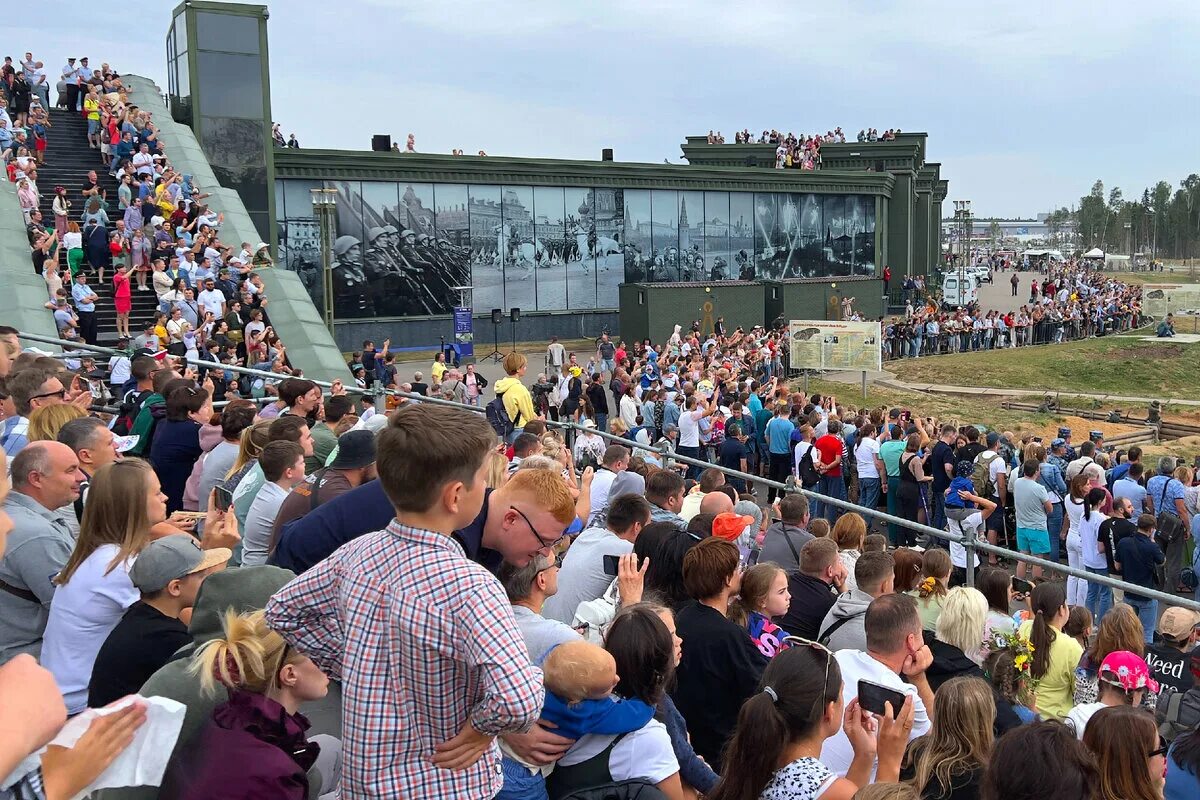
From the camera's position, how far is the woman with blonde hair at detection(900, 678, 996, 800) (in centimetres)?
412

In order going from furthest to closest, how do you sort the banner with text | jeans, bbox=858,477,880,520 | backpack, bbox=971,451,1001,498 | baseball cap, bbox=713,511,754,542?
1. the banner with text
2. jeans, bbox=858,477,880,520
3. backpack, bbox=971,451,1001,498
4. baseball cap, bbox=713,511,754,542

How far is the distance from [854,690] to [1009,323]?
43428 mm

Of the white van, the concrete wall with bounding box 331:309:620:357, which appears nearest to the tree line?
the white van

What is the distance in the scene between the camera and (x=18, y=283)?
16375mm

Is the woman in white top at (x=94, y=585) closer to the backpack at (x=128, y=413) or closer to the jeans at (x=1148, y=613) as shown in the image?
the backpack at (x=128, y=413)

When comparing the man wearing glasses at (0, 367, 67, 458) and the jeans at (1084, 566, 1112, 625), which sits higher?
the man wearing glasses at (0, 367, 67, 458)

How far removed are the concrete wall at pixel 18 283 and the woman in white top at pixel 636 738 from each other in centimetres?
1300

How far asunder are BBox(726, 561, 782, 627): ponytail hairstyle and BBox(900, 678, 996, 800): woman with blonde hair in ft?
4.11

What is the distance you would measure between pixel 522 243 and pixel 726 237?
1008 cm

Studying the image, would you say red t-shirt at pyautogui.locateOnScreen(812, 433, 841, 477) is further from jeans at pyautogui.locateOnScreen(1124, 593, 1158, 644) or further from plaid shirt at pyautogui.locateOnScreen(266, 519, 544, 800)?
plaid shirt at pyautogui.locateOnScreen(266, 519, 544, 800)

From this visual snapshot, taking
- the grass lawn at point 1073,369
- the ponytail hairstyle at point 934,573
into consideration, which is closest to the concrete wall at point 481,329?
the grass lawn at point 1073,369

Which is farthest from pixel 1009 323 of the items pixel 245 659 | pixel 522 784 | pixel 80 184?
pixel 245 659

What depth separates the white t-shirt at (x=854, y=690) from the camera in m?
4.64

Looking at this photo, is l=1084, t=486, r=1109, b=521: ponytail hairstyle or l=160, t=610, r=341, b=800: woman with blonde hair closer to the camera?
l=160, t=610, r=341, b=800: woman with blonde hair
